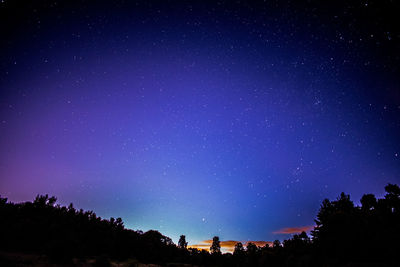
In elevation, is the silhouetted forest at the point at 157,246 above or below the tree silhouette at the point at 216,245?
above

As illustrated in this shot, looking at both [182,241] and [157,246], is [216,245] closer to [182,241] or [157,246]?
[182,241]

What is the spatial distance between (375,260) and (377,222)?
489 cm

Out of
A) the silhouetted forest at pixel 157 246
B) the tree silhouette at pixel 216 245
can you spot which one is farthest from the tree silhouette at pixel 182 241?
the silhouetted forest at pixel 157 246

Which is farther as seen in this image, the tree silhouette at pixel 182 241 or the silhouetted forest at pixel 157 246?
the tree silhouette at pixel 182 241

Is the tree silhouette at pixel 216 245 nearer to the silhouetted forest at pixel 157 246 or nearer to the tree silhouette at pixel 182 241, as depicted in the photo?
the tree silhouette at pixel 182 241

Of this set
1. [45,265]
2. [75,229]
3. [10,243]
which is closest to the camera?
[45,265]

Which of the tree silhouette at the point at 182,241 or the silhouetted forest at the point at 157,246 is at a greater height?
the silhouetted forest at the point at 157,246

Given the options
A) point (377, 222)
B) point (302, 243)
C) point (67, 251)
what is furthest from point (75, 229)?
point (377, 222)

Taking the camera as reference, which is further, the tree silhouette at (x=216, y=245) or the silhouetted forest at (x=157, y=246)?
the tree silhouette at (x=216, y=245)

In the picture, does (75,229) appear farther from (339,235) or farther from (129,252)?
(339,235)

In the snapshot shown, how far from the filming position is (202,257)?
47688 millimetres

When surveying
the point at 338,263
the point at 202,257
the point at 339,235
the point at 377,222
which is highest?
the point at 377,222

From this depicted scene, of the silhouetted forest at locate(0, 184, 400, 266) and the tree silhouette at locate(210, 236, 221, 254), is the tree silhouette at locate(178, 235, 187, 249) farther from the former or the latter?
the silhouetted forest at locate(0, 184, 400, 266)

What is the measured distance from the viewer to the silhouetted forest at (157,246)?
17.9 meters
